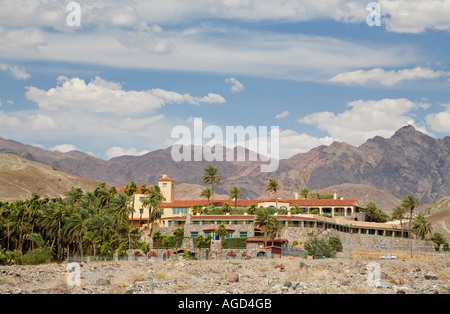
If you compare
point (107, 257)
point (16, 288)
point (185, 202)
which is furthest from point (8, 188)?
point (16, 288)

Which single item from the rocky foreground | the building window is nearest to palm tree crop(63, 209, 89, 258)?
the rocky foreground

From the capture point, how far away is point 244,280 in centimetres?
4434

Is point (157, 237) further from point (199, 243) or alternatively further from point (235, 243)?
point (235, 243)

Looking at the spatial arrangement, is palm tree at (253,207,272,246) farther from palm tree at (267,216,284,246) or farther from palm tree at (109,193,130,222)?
palm tree at (109,193,130,222)

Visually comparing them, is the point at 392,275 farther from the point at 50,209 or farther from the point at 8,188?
the point at 8,188

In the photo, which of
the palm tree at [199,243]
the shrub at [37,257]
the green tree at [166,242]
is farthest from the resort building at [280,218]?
the shrub at [37,257]

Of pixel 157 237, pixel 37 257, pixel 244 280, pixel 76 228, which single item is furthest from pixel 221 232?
pixel 244 280

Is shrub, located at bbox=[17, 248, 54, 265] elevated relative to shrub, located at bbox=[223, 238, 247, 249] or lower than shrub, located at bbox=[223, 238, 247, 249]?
lower

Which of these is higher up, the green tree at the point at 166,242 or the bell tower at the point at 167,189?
the bell tower at the point at 167,189

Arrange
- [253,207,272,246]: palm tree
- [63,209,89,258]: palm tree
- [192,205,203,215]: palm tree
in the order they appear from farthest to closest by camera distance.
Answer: [192,205,203,215]: palm tree < [253,207,272,246]: palm tree < [63,209,89,258]: palm tree

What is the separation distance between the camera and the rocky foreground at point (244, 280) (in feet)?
119

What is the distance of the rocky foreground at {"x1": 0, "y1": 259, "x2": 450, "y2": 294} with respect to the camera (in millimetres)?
36312

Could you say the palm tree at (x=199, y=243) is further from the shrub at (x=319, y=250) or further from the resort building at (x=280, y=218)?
the shrub at (x=319, y=250)

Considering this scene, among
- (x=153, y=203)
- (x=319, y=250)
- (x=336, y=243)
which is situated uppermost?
(x=153, y=203)
